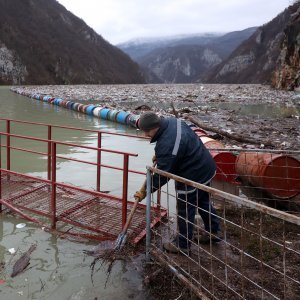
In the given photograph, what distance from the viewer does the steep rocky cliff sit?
43.3m

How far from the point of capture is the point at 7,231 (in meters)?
4.77

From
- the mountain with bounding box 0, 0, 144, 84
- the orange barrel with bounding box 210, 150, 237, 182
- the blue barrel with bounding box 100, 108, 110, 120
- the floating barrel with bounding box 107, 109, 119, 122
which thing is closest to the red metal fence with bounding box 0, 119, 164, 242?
the orange barrel with bounding box 210, 150, 237, 182

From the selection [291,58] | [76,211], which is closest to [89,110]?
[76,211]

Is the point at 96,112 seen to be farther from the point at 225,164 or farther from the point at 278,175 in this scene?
the point at 278,175

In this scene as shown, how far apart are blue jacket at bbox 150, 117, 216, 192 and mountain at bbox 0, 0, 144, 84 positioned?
3299 inches

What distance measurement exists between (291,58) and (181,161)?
4514 cm

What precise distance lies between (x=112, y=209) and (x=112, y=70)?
127927 mm

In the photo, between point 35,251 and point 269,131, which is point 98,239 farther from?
point 269,131

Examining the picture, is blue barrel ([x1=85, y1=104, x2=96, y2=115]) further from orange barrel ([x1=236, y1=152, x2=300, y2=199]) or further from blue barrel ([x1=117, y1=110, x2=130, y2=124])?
orange barrel ([x1=236, y1=152, x2=300, y2=199])

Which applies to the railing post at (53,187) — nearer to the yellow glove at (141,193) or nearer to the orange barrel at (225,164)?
the yellow glove at (141,193)

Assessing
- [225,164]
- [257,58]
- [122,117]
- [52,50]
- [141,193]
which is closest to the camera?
[141,193]

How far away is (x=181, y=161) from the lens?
3637 mm

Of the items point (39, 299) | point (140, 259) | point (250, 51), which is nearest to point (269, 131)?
point (140, 259)

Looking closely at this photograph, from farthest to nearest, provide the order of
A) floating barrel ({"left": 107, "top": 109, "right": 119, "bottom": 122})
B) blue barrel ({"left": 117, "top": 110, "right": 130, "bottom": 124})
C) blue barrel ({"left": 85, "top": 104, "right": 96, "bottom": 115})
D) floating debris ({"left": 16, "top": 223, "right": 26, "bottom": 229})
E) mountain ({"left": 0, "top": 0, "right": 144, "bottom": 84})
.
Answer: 1. mountain ({"left": 0, "top": 0, "right": 144, "bottom": 84})
2. blue barrel ({"left": 85, "top": 104, "right": 96, "bottom": 115})
3. floating barrel ({"left": 107, "top": 109, "right": 119, "bottom": 122})
4. blue barrel ({"left": 117, "top": 110, "right": 130, "bottom": 124})
5. floating debris ({"left": 16, "top": 223, "right": 26, "bottom": 229})
